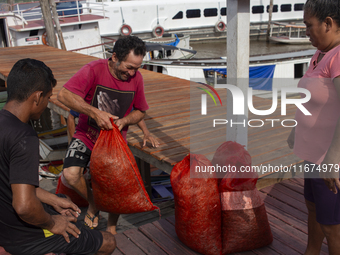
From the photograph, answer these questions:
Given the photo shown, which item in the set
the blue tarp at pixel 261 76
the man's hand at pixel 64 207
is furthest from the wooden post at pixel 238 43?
the blue tarp at pixel 261 76

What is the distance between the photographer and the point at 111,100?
3.10m

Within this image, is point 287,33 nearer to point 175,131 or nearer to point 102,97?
point 175,131

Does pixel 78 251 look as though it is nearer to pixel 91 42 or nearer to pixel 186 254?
pixel 186 254

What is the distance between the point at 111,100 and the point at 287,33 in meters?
34.1

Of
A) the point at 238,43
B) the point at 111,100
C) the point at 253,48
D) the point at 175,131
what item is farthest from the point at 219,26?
the point at 238,43

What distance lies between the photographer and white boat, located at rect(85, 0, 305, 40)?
2723 cm

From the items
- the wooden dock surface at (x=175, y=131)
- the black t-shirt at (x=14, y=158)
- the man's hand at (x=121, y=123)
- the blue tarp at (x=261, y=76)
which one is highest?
the black t-shirt at (x=14, y=158)

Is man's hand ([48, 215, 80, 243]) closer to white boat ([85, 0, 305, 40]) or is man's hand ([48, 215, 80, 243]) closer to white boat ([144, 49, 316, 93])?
white boat ([144, 49, 316, 93])

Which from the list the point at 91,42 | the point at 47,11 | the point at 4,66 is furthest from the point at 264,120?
the point at 91,42

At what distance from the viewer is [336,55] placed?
1.77m

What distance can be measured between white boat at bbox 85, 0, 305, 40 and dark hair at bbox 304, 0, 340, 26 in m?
25.9

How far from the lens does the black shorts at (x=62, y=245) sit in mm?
1945

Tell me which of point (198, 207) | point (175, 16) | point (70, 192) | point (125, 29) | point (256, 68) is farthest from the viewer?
point (175, 16)

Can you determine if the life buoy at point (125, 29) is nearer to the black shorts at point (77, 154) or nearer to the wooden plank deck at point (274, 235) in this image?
the black shorts at point (77, 154)
